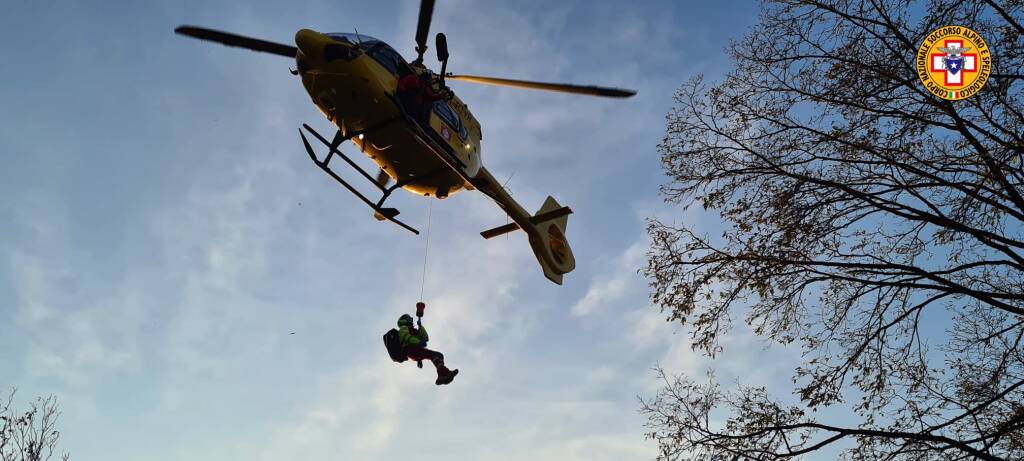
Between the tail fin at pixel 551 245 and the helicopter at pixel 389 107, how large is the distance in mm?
2810

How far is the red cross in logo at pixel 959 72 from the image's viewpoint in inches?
287

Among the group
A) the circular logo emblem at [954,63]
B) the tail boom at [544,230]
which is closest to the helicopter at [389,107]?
the tail boom at [544,230]

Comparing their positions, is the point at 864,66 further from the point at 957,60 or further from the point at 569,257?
the point at 569,257

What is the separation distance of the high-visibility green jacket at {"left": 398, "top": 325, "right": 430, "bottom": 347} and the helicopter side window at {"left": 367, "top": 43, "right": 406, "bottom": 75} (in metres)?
4.20

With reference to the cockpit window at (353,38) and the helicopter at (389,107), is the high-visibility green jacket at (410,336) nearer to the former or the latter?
the helicopter at (389,107)

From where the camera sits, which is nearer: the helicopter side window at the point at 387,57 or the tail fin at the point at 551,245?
the helicopter side window at the point at 387,57

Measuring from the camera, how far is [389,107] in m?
10.8

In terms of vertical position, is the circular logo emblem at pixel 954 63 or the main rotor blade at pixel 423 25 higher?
the main rotor blade at pixel 423 25

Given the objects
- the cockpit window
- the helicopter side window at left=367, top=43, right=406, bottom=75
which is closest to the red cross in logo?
the helicopter side window at left=367, top=43, right=406, bottom=75

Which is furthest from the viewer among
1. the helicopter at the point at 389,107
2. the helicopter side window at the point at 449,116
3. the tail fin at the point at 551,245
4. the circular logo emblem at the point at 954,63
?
the tail fin at the point at 551,245

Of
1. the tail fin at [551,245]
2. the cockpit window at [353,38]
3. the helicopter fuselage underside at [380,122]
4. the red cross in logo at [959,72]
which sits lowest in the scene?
the red cross in logo at [959,72]

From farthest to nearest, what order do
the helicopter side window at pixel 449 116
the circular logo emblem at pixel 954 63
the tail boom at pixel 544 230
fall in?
the tail boom at pixel 544 230, the helicopter side window at pixel 449 116, the circular logo emblem at pixel 954 63

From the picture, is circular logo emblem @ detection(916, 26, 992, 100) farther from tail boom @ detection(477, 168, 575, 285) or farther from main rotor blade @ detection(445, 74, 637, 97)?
tail boom @ detection(477, 168, 575, 285)

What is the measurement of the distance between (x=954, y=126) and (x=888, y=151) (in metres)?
0.68
